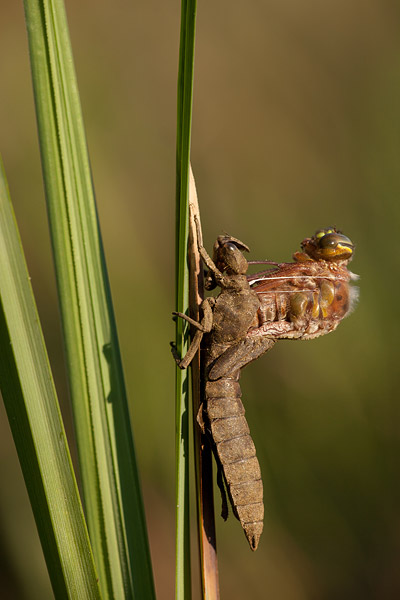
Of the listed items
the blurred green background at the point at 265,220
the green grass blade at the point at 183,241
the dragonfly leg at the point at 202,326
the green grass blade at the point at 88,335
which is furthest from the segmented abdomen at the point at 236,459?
the blurred green background at the point at 265,220

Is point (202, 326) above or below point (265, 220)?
below

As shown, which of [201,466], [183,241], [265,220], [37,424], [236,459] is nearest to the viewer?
[37,424]

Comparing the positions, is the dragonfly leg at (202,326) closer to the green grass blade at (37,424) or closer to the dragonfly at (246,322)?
the dragonfly at (246,322)

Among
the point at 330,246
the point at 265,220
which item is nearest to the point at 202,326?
the point at 330,246

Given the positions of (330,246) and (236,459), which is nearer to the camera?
(236,459)

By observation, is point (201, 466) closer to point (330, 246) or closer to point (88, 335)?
point (88, 335)

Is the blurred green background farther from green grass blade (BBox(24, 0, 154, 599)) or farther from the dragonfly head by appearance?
green grass blade (BBox(24, 0, 154, 599))

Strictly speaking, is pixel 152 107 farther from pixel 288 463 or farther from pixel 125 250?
pixel 288 463
